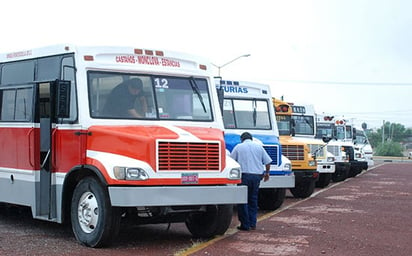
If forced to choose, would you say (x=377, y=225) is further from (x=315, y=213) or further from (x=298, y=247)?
(x=298, y=247)

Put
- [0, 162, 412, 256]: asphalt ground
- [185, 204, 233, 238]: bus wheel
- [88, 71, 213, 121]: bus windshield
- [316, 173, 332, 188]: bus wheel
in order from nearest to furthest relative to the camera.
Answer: [0, 162, 412, 256]: asphalt ground
[88, 71, 213, 121]: bus windshield
[185, 204, 233, 238]: bus wheel
[316, 173, 332, 188]: bus wheel

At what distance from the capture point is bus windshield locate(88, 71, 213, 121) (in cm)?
1072

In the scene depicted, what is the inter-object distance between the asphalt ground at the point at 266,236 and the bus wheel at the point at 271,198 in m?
0.24

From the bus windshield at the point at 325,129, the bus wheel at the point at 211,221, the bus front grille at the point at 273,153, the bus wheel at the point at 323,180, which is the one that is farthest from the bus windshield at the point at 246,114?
the bus windshield at the point at 325,129

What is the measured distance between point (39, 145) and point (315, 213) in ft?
21.8

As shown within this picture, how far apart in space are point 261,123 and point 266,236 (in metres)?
4.87

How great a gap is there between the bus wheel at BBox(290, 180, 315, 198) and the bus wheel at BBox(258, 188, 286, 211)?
126 inches

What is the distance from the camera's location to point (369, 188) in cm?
2400

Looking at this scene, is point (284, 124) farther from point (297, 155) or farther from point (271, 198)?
point (271, 198)

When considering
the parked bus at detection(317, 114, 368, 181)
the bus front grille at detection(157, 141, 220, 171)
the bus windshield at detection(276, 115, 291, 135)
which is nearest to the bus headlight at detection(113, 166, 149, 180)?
the bus front grille at detection(157, 141, 220, 171)

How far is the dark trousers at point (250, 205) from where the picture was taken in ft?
40.1

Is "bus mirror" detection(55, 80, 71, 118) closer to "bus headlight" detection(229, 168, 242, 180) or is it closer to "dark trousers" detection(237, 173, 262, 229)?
"bus headlight" detection(229, 168, 242, 180)

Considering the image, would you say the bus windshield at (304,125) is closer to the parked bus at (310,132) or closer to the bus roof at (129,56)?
the parked bus at (310,132)

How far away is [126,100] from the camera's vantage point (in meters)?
10.8
